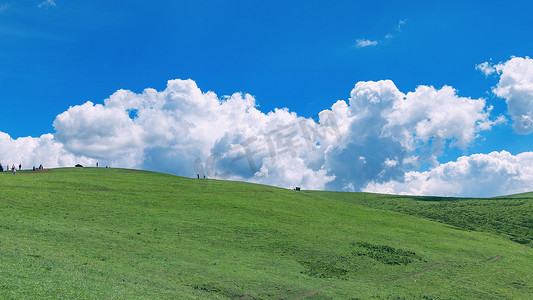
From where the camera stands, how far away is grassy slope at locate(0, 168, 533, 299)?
28.3 metres

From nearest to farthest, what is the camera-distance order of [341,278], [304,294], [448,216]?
[304,294]
[341,278]
[448,216]

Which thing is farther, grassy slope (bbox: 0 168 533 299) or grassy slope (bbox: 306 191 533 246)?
grassy slope (bbox: 306 191 533 246)

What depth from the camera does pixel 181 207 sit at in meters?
57.9

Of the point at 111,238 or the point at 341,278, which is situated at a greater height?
the point at 111,238

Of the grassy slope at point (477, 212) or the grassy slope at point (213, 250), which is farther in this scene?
the grassy slope at point (477, 212)

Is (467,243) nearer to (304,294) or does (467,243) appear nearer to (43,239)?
(304,294)

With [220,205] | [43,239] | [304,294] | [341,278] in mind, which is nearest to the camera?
[304,294]

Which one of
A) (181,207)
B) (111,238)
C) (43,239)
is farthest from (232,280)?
(181,207)

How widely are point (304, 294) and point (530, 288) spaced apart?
30.1 meters

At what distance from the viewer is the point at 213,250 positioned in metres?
39.7

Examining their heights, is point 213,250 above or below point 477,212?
below

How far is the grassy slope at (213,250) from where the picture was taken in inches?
1116

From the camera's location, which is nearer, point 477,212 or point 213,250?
point 213,250

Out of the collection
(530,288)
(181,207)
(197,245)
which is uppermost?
(181,207)
